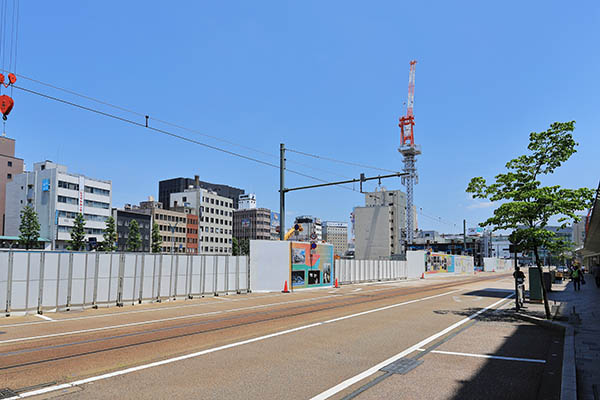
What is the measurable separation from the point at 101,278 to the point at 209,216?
4590 inches

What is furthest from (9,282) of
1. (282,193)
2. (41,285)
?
(282,193)

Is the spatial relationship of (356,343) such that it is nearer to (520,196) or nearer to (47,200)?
(520,196)

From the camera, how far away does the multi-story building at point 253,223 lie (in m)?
171

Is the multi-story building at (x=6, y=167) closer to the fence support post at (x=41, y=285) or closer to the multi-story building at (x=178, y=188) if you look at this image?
the multi-story building at (x=178, y=188)

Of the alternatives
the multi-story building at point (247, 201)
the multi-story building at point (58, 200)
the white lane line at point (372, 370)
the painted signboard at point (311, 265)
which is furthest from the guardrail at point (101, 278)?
the multi-story building at point (247, 201)

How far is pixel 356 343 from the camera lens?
33.5 ft

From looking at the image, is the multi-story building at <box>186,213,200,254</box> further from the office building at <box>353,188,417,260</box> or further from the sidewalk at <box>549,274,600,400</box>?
the sidewalk at <box>549,274,600,400</box>

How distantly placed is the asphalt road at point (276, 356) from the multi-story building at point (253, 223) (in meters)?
154

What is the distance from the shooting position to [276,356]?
8695 mm

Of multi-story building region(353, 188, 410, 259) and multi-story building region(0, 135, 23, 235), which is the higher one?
multi-story building region(0, 135, 23, 235)

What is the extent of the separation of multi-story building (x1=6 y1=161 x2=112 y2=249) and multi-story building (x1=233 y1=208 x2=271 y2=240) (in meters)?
77.3

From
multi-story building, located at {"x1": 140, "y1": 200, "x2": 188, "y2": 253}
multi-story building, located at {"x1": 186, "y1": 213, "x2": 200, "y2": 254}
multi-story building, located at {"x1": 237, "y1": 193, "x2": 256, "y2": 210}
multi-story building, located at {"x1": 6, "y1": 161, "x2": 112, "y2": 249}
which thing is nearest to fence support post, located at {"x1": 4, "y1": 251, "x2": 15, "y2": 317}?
multi-story building, located at {"x1": 6, "y1": 161, "x2": 112, "y2": 249}

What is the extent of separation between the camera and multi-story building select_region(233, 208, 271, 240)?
170750 millimetres


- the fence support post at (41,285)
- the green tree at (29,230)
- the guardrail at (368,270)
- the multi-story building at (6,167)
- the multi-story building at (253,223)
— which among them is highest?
the multi-story building at (6,167)
